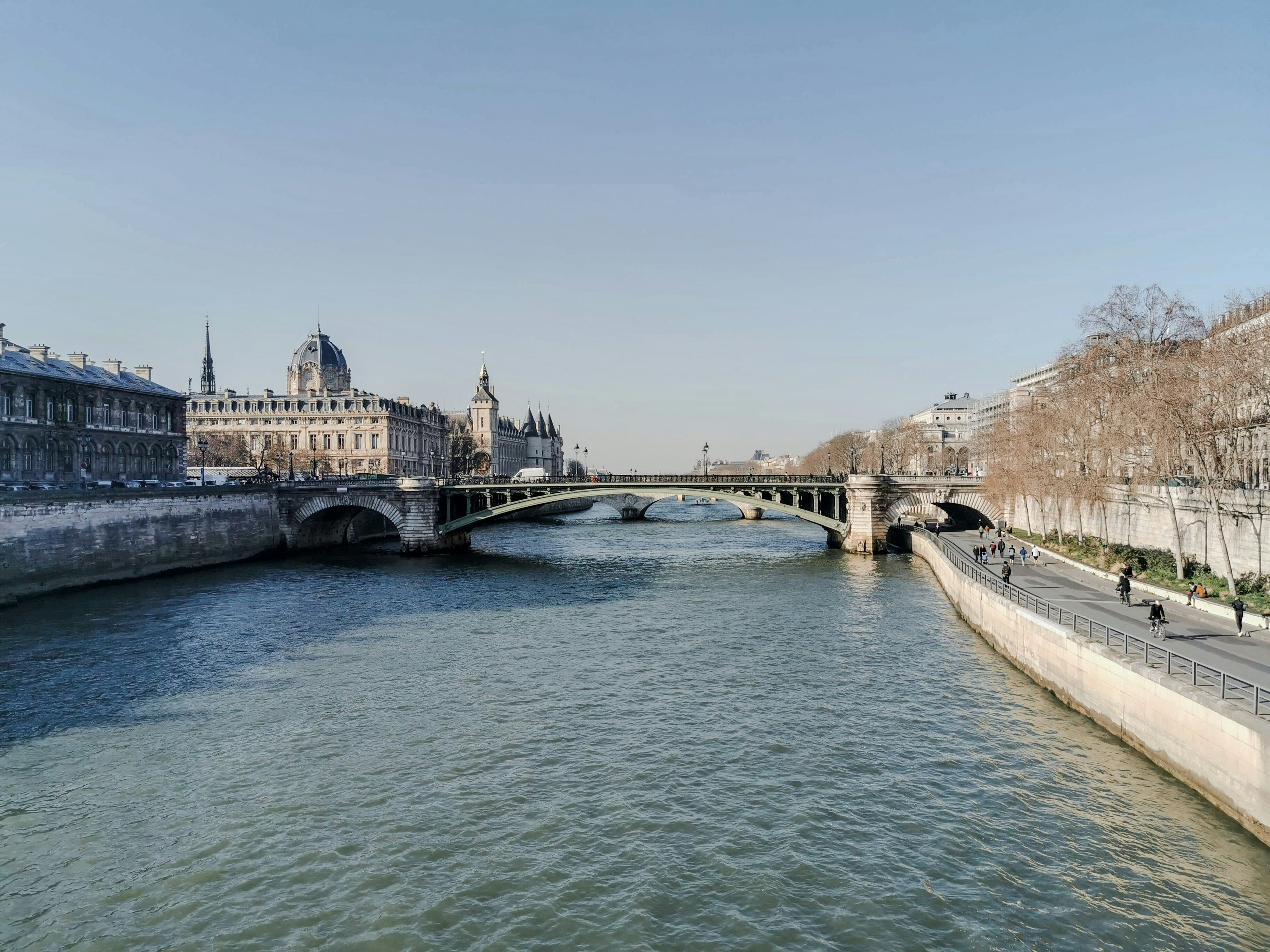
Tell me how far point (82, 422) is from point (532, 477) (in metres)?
48.7

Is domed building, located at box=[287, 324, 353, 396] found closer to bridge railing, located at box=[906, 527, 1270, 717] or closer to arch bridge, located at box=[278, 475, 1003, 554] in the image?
arch bridge, located at box=[278, 475, 1003, 554]

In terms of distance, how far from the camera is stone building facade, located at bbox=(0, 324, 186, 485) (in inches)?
2515

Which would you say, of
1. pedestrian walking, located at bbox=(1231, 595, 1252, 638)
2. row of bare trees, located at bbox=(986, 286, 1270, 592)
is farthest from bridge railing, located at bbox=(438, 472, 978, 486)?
pedestrian walking, located at bbox=(1231, 595, 1252, 638)

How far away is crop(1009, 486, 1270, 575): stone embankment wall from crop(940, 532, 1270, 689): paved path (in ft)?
14.3

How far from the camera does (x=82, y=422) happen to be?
70.1 meters

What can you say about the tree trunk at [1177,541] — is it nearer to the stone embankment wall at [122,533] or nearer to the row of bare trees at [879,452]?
the stone embankment wall at [122,533]

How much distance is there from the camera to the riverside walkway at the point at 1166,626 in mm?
21094

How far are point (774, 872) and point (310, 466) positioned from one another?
11878 centimetres

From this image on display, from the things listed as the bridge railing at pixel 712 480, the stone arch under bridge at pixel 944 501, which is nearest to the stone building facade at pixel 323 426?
the bridge railing at pixel 712 480

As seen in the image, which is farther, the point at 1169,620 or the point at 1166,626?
the point at 1169,620

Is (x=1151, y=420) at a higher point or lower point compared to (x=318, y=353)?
lower

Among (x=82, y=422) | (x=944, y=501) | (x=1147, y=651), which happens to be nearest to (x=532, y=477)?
(x=82, y=422)

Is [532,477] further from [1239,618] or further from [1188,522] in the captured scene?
[1239,618]

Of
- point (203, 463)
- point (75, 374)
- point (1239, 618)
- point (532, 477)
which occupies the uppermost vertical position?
point (75, 374)
